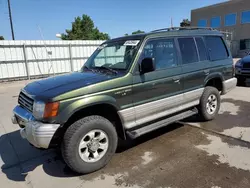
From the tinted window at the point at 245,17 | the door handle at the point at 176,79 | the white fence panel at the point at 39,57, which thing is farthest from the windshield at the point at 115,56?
the tinted window at the point at 245,17

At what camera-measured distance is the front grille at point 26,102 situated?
119 inches

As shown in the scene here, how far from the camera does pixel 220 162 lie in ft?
10.5

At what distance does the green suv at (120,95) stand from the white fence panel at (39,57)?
32.4 feet

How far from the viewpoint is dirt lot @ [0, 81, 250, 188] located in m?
2.83

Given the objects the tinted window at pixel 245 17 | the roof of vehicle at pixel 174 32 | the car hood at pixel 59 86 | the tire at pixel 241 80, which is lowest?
the tire at pixel 241 80

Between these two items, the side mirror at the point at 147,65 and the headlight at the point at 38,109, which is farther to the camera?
the side mirror at the point at 147,65

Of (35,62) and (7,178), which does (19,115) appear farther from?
(35,62)

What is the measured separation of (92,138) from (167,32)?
2.49m

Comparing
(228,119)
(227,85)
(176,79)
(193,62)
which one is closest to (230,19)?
(227,85)

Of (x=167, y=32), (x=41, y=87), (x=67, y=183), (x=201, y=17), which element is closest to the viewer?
(x=67, y=183)

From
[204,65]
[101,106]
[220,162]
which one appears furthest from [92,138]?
[204,65]

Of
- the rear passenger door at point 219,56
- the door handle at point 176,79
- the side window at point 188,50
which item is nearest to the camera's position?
the door handle at point 176,79

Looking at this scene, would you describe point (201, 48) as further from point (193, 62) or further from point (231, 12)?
point (231, 12)

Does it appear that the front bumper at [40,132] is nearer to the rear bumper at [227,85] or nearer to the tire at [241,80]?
the rear bumper at [227,85]
